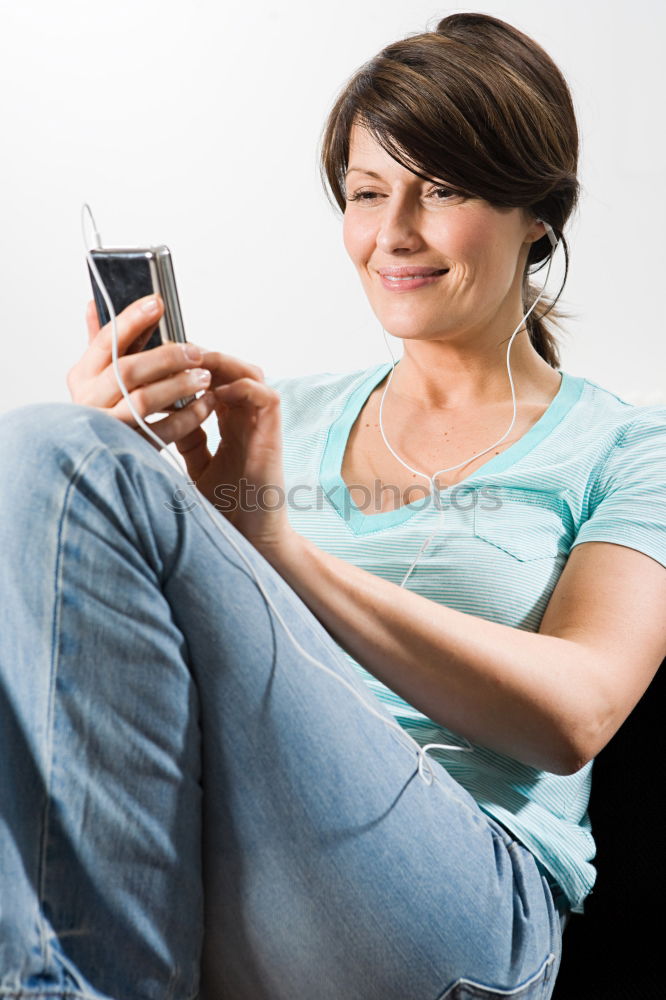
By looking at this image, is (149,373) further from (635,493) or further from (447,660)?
(635,493)

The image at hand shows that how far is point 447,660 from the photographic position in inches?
30.7

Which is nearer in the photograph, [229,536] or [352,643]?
[229,536]

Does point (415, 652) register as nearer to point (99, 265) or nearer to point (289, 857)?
point (289, 857)

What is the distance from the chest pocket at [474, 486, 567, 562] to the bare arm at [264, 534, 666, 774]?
0.18 meters

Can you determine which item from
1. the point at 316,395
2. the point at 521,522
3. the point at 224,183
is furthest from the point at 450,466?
the point at 224,183

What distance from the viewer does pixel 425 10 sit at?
1.87 metres

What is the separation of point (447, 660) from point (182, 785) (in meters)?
0.24

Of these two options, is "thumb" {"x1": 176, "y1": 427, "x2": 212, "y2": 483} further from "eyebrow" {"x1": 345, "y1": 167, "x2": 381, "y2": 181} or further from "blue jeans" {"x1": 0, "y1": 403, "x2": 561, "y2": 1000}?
"eyebrow" {"x1": 345, "y1": 167, "x2": 381, "y2": 181}

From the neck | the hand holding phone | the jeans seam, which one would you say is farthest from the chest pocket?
the jeans seam

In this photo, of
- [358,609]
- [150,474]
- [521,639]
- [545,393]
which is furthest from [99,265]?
[545,393]

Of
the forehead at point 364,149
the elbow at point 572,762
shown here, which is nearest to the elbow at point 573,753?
the elbow at point 572,762

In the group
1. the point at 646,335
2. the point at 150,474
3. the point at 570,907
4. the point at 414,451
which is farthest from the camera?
the point at 646,335

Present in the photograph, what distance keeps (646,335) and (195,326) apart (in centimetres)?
92

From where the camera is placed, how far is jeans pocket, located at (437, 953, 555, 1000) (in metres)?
0.70
